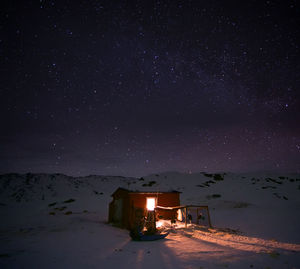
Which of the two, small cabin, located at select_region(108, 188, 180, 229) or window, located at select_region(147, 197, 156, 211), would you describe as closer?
small cabin, located at select_region(108, 188, 180, 229)

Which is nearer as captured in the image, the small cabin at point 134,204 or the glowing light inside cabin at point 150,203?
the small cabin at point 134,204

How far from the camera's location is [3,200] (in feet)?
169

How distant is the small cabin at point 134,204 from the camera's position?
966 inches

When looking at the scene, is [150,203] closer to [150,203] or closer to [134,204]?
[150,203]

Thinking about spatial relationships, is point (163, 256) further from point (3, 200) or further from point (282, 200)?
point (3, 200)

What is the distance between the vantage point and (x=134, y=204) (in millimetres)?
24859

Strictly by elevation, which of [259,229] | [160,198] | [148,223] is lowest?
[259,229]

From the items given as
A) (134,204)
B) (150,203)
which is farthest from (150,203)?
(134,204)

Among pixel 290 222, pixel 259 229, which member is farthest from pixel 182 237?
pixel 290 222

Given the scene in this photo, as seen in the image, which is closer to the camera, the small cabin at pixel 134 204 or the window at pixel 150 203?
the small cabin at pixel 134 204

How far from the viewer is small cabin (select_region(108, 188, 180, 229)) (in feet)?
80.5

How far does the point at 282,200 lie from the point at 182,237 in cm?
3624

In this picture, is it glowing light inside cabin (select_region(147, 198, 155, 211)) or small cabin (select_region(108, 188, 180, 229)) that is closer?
small cabin (select_region(108, 188, 180, 229))

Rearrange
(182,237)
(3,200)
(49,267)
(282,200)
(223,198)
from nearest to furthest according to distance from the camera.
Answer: (49,267) < (182,237) < (282,200) < (223,198) < (3,200)
